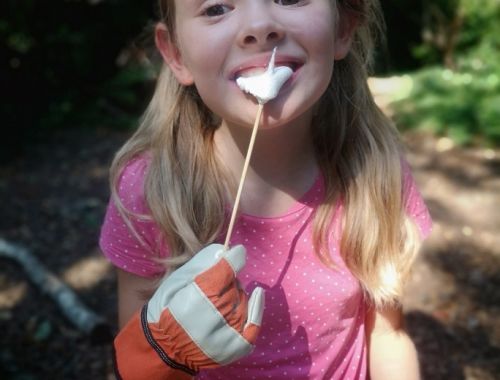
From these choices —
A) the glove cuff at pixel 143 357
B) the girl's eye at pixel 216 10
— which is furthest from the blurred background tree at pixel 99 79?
the glove cuff at pixel 143 357

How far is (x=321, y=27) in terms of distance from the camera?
1.36 m

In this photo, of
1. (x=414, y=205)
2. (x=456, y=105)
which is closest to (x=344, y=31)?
(x=414, y=205)

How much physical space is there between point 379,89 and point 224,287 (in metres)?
5.92

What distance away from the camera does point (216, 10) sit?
137 cm

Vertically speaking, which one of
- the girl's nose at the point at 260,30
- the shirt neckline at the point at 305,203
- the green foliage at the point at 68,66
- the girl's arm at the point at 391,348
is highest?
the girl's nose at the point at 260,30

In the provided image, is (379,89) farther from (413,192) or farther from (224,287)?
(224,287)

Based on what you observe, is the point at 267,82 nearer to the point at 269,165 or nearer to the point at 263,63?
the point at 263,63

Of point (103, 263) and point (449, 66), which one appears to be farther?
point (449, 66)

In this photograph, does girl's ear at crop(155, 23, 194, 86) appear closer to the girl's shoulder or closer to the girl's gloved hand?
the girl's shoulder

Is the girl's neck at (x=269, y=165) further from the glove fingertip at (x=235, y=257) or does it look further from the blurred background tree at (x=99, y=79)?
the blurred background tree at (x=99, y=79)

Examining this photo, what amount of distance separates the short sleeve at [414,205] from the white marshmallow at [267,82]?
577 mm

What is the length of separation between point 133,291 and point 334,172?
598 millimetres

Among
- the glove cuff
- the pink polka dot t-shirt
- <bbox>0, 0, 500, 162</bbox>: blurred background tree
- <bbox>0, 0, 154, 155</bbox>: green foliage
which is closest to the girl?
the pink polka dot t-shirt

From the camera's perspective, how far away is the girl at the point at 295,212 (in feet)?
5.18
